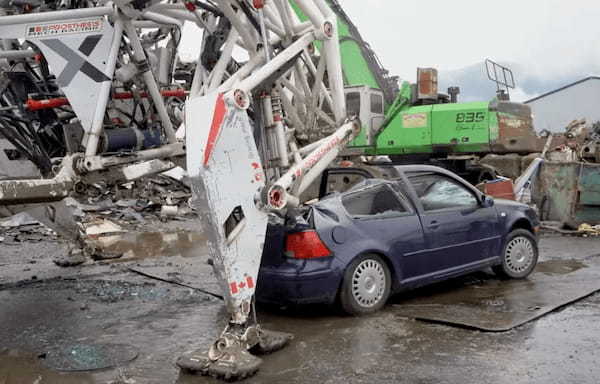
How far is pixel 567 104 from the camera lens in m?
48.4

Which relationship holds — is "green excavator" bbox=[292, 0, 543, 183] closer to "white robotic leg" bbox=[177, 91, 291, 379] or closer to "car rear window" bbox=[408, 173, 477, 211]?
"car rear window" bbox=[408, 173, 477, 211]

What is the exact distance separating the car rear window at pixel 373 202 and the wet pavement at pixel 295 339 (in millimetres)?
1016

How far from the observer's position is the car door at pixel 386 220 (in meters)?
6.46

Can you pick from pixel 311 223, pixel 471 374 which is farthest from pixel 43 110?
pixel 471 374

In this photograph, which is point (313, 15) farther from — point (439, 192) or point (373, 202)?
point (439, 192)

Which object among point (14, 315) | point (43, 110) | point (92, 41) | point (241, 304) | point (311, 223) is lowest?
point (14, 315)

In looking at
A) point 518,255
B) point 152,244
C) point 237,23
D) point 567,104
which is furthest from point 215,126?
point 567,104

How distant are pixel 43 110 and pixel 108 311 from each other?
239cm

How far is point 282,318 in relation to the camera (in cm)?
646

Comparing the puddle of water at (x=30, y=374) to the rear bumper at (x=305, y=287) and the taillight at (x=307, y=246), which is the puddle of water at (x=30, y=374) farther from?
the taillight at (x=307, y=246)

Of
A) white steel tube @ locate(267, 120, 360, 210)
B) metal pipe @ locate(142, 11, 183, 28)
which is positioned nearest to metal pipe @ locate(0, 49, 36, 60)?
metal pipe @ locate(142, 11, 183, 28)

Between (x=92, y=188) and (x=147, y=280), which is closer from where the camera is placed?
(x=92, y=188)

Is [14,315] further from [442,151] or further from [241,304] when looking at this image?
[442,151]

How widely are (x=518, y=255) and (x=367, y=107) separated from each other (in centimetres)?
758
